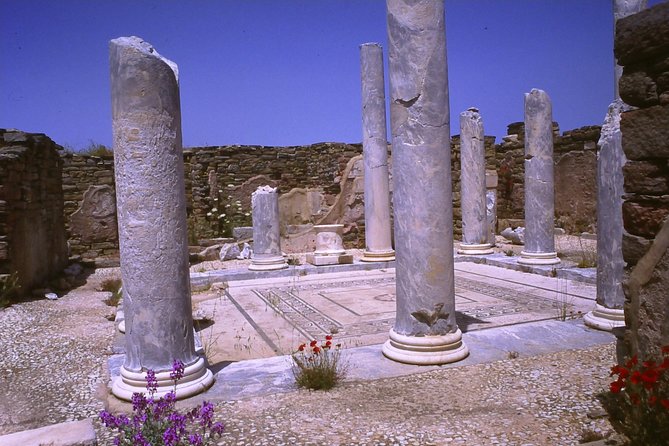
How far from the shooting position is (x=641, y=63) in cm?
313

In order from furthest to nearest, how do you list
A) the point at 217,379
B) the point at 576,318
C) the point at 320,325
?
1. the point at 320,325
2. the point at 576,318
3. the point at 217,379

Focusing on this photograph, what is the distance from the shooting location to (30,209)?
9.23 meters

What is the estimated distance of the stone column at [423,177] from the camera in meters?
4.57

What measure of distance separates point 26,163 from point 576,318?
30.2ft

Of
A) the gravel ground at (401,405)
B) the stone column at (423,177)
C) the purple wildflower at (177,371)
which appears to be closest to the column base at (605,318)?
the gravel ground at (401,405)

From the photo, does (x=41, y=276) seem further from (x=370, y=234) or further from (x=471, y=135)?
(x=471, y=135)

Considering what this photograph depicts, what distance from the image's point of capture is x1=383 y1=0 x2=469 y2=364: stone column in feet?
15.0

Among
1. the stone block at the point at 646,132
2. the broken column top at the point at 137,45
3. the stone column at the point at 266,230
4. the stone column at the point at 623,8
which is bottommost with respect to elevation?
the stone column at the point at 266,230

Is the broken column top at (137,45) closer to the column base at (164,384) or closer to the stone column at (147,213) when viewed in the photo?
the stone column at (147,213)

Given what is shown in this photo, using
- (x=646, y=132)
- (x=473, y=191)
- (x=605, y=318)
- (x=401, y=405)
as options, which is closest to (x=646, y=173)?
(x=646, y=132)

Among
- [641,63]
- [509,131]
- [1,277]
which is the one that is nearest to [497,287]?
[641,63]

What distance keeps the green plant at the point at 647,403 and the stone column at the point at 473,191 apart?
8794 mm

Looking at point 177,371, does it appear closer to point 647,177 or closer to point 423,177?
point 423,177

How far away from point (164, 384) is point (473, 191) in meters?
9.31
